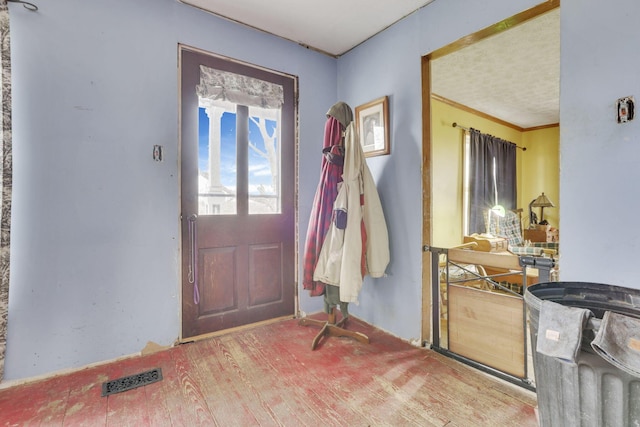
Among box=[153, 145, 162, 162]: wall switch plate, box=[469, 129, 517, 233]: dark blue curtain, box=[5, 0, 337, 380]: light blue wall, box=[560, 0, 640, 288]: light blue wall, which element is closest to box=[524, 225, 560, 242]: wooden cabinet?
box=[469, 129, 517, 233]: dark blue curtain

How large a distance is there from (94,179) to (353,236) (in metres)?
1.68

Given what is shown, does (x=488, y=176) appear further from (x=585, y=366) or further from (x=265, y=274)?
(x=585, y=366)

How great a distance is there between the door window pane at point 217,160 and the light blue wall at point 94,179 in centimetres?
20

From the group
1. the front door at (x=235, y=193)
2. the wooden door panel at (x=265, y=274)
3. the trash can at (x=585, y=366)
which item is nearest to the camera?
the trash can at (x=585, y=366)

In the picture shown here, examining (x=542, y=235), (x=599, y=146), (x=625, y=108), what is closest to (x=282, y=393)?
(x=599, y=146)

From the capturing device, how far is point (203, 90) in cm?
229

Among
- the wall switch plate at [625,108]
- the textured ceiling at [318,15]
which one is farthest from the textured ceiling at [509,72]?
the wall switch plate at [625,108]

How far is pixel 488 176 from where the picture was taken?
480cm

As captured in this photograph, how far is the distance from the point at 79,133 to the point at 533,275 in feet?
11.0

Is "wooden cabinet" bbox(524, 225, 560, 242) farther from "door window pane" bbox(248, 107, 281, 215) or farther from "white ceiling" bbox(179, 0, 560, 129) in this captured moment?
"door window pane" bbox(248, 107, 281, 215)

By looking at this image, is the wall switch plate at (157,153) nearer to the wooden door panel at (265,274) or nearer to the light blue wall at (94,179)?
the light blue wall at (94,179)

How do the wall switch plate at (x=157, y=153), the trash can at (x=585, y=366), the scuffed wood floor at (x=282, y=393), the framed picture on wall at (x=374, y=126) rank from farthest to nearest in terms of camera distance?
the framed picture on wall at (x=374, y=126), the wall switch plate at (x=157, y=153), the scuffed wood floor at (x=282, y=393), the trash can at (x=585, y=366)

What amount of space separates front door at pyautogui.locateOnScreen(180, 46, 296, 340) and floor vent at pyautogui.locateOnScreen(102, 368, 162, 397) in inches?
16.7

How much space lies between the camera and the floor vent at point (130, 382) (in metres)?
1.72
